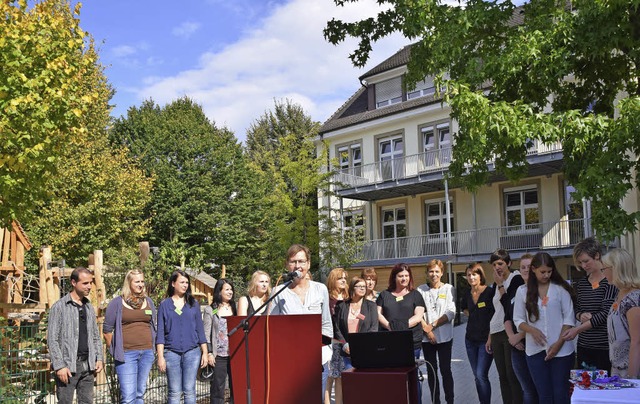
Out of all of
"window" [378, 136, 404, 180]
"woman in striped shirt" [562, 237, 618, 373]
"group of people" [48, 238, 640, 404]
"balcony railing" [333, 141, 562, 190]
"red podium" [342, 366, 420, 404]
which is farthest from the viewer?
"window" [378, 136, 404, 180]

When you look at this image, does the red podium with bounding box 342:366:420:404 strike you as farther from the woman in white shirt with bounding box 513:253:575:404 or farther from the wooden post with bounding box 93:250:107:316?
the wooden post with bounding box 93:250:107:316

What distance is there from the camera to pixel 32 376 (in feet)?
31.6

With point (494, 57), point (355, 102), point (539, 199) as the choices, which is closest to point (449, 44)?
point (494, 57)

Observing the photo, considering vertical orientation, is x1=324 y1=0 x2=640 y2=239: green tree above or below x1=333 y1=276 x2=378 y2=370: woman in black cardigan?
above

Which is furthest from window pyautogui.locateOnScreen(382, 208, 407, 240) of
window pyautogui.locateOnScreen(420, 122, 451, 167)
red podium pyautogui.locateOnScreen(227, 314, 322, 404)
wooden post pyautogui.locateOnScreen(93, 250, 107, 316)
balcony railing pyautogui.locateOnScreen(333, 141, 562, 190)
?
red podium pyautogui.locateOnScreen(227, 314, 322, 404)

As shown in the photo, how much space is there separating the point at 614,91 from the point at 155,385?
810 cm

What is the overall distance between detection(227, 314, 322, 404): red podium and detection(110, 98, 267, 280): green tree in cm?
2949

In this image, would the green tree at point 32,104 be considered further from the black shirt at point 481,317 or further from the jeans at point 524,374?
the jeans at point 524,374

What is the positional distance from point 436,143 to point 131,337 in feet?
81.6

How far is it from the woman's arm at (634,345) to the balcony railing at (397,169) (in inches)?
955

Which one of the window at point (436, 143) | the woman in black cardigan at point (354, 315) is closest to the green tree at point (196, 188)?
the window at point (436, 143)

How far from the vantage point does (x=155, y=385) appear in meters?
10.5

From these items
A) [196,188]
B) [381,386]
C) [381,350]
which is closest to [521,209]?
[196,188]

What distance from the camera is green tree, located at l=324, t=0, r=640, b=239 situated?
28.3ft
